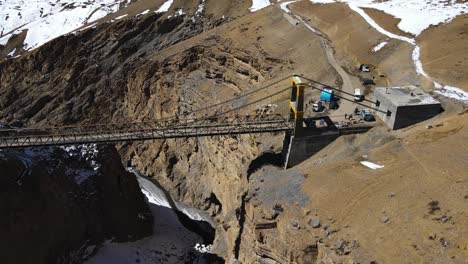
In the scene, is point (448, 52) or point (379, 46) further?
point (379, 46)

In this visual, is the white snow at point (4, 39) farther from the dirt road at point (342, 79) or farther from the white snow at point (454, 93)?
the white snow at point (454, 93)

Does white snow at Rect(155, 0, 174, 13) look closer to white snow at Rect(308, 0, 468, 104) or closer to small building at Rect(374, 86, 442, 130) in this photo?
white snow at Rect(308, 0, 468, 104)

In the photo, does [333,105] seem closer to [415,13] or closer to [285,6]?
[415,13]

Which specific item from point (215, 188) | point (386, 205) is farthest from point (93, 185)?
point (386, 205)

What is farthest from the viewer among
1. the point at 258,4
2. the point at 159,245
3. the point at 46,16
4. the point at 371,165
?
the point at 46,16

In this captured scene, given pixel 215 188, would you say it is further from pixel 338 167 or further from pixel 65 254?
pixel 338 167

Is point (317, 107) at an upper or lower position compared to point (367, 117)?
upper

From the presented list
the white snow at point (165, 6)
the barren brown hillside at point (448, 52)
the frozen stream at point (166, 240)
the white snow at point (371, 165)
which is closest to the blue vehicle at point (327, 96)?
the white snow at point (371, 165)

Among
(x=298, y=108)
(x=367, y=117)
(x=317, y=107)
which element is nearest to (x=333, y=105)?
(x=317, y=107)
